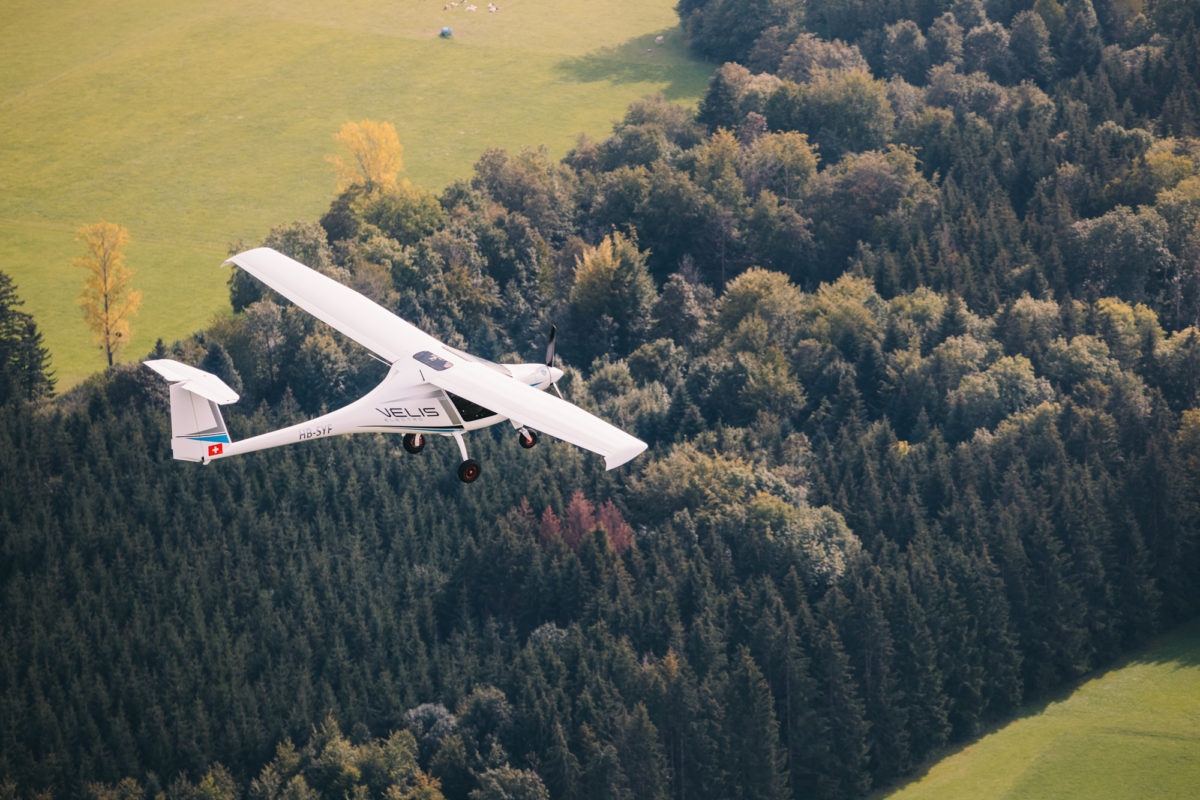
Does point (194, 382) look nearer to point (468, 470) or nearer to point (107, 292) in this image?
point (468, 470)

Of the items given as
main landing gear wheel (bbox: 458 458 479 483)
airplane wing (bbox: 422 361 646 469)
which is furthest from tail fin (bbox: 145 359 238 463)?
main landing gear wheel (bbox: 458 458 479 483)

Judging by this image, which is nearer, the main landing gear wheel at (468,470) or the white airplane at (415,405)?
the white airplane at (415,405)

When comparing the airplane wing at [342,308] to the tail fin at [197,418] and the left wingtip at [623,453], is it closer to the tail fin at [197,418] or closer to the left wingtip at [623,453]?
the tail fin at [197,418]

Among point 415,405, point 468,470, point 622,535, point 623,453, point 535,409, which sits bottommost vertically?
point 622,535

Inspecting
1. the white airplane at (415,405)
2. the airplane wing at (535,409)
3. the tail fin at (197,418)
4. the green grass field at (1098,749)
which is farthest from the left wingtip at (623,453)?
the green grass field at (1098,749)

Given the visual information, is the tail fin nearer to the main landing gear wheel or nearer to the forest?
the main landing gear wheel

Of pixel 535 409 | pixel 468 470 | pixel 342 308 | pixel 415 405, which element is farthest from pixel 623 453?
pixel 342 308
